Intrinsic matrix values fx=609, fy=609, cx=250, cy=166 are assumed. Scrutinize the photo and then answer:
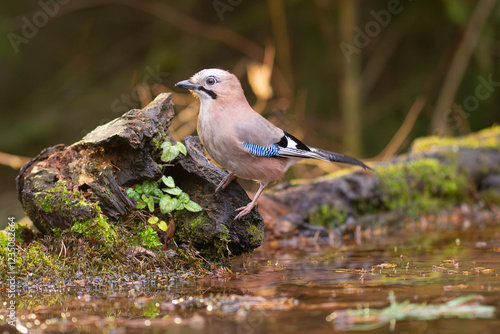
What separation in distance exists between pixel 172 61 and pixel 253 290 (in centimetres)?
706

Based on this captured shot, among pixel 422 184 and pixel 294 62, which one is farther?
pixel 294 62

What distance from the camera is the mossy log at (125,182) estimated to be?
12.6 feet

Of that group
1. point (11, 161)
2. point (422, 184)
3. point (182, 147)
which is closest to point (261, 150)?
point (182, 147)

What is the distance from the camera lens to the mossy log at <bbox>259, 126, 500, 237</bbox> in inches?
227

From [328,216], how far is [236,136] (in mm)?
1976

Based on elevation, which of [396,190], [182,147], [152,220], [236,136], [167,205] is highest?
[236,136]

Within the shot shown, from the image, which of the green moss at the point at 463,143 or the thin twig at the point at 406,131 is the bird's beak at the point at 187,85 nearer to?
the green moss at the point at 463,143

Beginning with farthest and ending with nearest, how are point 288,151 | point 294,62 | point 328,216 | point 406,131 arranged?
point 294,62 → point 406,131 → point 328,216 → point 288,151

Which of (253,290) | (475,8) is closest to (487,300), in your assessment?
(253,290)

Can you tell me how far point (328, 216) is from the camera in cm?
585

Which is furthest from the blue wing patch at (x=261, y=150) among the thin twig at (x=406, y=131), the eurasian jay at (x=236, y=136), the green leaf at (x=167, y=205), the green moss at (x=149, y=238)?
the thin twig at (x=406, y=131)

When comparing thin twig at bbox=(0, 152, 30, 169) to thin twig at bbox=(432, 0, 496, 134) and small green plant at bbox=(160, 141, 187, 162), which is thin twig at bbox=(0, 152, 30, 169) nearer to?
small green plant at bbox=(160, 141, 187, 162)

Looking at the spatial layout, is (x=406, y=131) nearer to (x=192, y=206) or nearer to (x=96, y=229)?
(x=192, y=206)

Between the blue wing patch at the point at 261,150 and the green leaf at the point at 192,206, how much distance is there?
1.74ft
